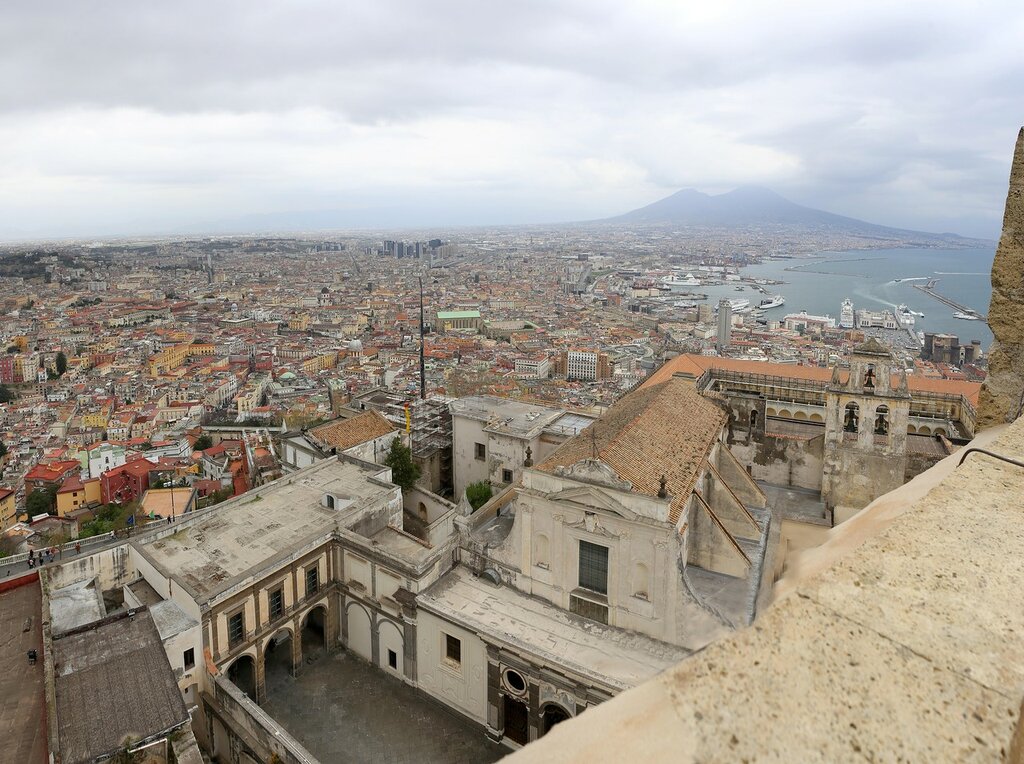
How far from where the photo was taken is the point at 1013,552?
1.87 meters

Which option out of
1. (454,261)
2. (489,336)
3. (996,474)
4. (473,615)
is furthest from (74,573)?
(454,261)

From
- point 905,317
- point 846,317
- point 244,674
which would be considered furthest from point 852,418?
point 846,317

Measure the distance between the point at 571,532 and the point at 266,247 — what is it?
641ft

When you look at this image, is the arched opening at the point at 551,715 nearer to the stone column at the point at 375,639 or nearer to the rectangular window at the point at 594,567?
the rectangular window at the point at 594,567

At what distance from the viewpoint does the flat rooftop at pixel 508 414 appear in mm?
17109

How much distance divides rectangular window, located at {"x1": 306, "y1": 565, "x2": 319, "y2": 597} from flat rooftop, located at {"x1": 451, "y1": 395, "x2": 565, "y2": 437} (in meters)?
6.35

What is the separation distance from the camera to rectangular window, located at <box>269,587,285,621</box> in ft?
37.4

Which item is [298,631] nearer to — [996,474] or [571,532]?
[571,532]

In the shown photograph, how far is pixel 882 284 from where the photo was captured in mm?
118625

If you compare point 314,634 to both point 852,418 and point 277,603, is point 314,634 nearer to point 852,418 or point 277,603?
point 277,603

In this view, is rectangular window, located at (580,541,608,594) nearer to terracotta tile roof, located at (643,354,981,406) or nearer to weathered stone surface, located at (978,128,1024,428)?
weathered stone surface, located at (978,128,1024,428)

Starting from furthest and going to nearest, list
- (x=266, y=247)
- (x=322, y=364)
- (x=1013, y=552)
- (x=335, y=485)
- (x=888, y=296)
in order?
1. (x=266, y=247)
2. (x=888, y=296)
3. (x=322, y=364)
4. (x=335, y=485)
5. (x=1013, y=552)

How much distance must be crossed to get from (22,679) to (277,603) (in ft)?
12.1

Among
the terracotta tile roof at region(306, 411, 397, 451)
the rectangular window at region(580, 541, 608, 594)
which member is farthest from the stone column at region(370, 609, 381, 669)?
the terracotta tile roof at region(306, 411, 397, 451)
